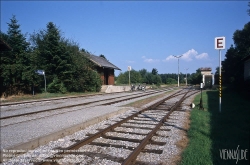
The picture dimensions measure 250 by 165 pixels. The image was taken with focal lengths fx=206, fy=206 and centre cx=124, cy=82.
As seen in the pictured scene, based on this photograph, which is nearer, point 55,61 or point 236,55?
point 55,61

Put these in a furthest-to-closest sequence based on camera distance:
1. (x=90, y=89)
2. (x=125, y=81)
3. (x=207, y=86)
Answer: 1. (x=125, y=81)
2. (x=207, y=86)
3. (x=90, y=89)

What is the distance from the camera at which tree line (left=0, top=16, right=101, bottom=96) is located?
23419mm

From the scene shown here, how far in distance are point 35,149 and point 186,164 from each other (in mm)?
3865

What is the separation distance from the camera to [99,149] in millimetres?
5406

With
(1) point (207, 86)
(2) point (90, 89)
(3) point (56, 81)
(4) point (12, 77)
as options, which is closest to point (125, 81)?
(1) point (207, 86)

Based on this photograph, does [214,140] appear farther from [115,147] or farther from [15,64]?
[15,64]

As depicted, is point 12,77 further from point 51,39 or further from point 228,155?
point 228,155

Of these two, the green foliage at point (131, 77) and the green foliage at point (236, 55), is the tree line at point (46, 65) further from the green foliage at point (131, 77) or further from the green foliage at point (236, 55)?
the green foliage at point (131, 77)

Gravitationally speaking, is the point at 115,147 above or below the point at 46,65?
below

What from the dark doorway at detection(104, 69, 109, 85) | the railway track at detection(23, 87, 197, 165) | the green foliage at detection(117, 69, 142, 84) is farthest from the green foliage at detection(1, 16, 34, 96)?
the green foliage at detection(117, 69, 142, 84)

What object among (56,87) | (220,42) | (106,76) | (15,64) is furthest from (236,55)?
(15,64)

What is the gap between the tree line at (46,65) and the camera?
2342 cm

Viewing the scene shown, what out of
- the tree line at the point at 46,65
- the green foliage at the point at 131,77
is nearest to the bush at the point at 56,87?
Answer: the tree line at the point at 46,65

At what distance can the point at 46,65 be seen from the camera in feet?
86.7
